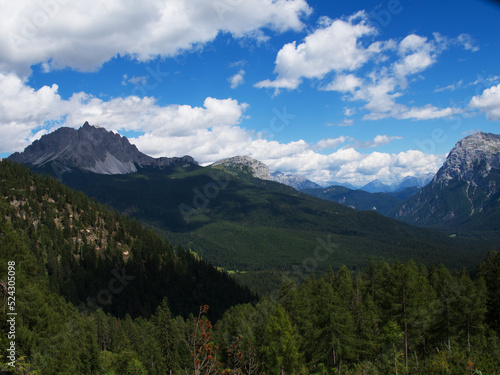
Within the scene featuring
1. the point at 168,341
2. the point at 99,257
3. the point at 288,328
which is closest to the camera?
the point at 288,328

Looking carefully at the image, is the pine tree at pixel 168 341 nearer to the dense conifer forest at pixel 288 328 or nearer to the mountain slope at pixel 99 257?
the dense conifer forest at pixel 288 328

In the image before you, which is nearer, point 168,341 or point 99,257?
point 168,341

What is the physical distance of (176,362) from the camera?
180 feet

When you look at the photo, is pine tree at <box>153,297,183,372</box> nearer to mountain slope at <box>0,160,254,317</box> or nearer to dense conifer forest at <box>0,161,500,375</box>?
dense conifer forest at <box>0,161,500,375</box>

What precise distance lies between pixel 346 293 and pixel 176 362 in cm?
3147

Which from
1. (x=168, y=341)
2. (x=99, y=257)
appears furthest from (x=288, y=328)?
(x=99, y=257)

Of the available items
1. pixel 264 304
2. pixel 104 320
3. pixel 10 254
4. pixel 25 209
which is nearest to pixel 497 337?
pixel 264 304

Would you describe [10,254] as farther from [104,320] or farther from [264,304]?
[104,320]

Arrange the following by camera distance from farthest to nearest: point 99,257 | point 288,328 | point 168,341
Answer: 1. point 99,257
2. point 168,341
3. point 288,328

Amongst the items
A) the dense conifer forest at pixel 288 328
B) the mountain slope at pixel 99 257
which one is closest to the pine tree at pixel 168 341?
the dense conifer forest at pixel 288 328

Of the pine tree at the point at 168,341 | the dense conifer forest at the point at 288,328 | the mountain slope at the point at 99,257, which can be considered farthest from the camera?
the mountain slope at the point at 99,257

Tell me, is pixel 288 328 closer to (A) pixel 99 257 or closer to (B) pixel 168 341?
(B) pixel 168 341

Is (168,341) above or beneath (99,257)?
beneath

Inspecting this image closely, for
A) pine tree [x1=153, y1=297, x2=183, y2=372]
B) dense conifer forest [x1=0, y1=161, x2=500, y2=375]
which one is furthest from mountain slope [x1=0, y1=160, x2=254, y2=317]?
pine tree [x1=153, y1=297, x2=183, y2=372]
